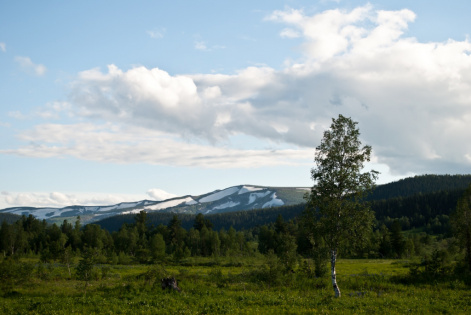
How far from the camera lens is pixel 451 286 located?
3778 centimetres

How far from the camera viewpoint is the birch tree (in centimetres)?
3167

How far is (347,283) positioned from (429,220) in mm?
167555

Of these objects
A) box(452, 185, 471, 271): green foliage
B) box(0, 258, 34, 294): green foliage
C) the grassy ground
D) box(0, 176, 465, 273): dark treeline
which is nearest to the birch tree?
the grassy ground

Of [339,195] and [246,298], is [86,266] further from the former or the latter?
[339,195]

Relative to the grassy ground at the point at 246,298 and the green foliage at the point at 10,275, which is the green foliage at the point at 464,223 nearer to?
the grassy ground at the point at 246,298

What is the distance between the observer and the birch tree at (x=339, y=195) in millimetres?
31672

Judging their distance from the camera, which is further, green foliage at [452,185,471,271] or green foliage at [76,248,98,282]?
green foliage at [452,185,471,271]

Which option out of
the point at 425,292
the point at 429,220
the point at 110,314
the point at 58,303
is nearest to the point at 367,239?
the point at 425,292

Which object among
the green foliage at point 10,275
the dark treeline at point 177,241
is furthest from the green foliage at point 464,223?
the green foliage at point 10,275

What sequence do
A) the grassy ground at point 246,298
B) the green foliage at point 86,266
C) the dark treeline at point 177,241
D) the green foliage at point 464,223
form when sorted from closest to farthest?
the grassy ground at point 246,298 < the green foliage at point 86,266 < the green foliage at point 464,223 < the dark treeline at point 177,241

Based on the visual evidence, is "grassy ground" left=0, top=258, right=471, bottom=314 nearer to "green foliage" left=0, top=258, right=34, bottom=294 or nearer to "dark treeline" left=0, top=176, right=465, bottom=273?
"green foliage" left=0, top=258, right=34, bottom=294

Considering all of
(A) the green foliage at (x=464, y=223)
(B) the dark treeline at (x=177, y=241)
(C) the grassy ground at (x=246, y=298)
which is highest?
(A) the green foliage at (x=464, y=223)

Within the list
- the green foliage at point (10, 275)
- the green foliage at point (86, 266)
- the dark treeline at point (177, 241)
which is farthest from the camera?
the dark treeline at point (177, 241)

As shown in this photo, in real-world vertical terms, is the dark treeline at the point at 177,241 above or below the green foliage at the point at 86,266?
below
